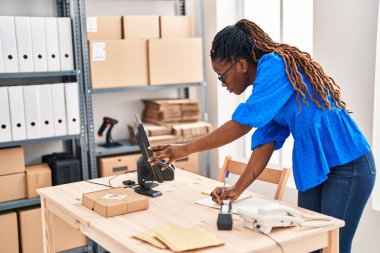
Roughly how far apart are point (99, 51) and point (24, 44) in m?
0.51

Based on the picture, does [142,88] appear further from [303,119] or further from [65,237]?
[303,119]

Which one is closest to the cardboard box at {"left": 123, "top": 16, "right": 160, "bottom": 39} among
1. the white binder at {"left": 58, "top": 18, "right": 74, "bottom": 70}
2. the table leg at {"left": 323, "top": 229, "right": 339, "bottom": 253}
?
the white binder at {"left": 58, "top": 18, "right": 74, "bottom": 70}

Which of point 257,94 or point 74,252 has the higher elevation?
point 257,94

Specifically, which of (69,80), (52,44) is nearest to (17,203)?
(69,80)

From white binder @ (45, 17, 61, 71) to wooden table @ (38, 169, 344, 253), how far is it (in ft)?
3.48

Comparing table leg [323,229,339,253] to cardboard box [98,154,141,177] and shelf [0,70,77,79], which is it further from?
shelf [0,70,77,79]

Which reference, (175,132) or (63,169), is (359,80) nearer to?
(175,132)

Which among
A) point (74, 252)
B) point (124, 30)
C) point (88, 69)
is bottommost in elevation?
point (74, 252)

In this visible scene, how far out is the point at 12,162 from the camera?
9.93ft

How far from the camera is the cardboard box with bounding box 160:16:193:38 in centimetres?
358

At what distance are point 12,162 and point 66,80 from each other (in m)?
0.74

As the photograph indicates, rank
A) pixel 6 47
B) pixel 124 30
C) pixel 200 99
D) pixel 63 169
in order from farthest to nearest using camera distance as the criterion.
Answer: pixel 200 99 → pixel 124 30 → pixel 63 169 → pixel 6 47

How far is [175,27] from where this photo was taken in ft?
11.9

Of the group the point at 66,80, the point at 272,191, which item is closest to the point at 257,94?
the point at 272,191
